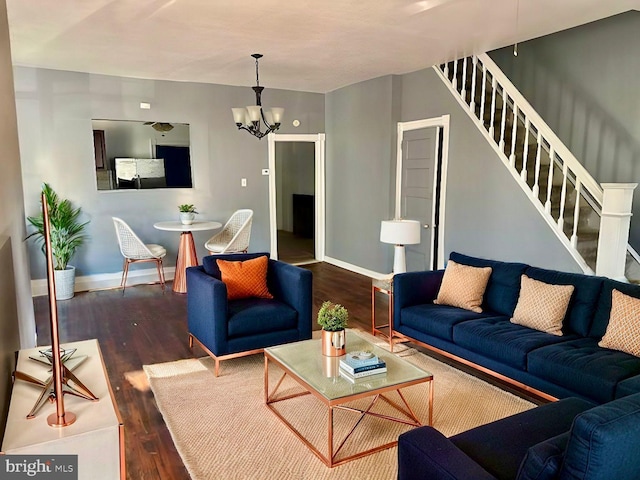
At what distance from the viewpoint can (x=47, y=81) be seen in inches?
219

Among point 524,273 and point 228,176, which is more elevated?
point 228,176

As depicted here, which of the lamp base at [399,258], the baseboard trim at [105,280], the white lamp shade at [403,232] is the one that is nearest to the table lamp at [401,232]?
the white lamp shade at [403,232]

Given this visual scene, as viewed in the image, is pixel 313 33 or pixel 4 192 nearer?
pixel 4 192

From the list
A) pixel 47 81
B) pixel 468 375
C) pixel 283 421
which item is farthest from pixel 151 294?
pixel 468 375

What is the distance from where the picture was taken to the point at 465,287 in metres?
3.65

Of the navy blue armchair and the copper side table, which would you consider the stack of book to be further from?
the copper side table

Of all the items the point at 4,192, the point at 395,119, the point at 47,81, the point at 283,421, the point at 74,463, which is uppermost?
the point at 47,81

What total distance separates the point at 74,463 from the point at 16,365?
2.69 ft

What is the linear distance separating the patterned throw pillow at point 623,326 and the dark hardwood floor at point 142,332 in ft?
7.14

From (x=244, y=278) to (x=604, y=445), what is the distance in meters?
2.91

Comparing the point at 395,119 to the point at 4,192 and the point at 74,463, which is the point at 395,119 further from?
the point at 74,463

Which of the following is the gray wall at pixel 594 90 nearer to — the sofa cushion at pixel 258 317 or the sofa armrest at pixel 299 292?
the sofa armrest at pixel 299 292

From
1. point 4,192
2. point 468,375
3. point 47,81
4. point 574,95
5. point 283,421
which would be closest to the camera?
point 4,192

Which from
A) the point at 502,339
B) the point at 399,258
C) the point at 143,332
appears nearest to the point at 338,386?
the point at 502,339
